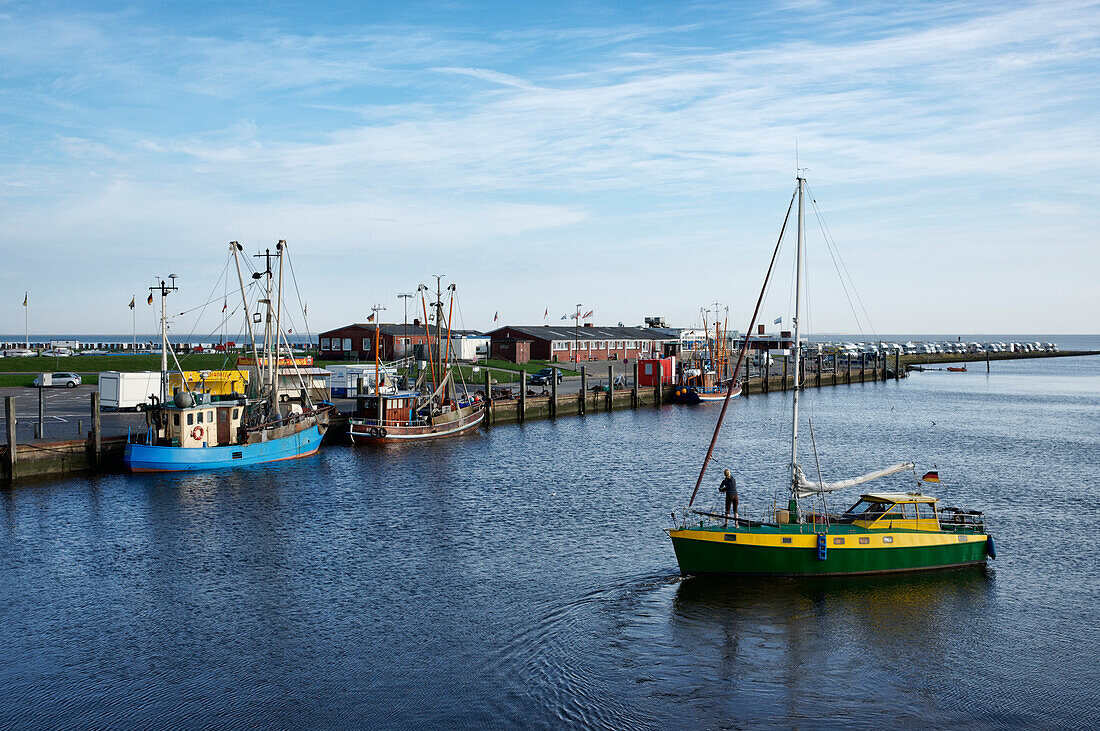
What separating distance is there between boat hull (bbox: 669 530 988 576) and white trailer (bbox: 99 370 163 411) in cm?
5168

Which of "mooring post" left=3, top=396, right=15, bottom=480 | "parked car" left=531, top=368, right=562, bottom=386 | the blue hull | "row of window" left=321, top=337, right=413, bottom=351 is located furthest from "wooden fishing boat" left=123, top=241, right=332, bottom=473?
"row of window" left=321, top=337, right=413, bottom=351

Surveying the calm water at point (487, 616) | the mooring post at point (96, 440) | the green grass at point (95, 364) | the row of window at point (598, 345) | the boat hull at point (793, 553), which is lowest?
the calm water at point (487, 616)

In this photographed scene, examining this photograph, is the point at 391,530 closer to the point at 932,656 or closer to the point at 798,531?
the point at 798,531

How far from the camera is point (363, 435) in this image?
66.4 meters

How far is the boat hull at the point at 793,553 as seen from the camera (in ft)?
102

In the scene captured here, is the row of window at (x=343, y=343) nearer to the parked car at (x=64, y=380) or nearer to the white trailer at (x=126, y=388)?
the parked car at (x=64, y=380)

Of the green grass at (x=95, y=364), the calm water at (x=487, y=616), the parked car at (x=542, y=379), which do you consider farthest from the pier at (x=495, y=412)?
the green grass at (x=95, y=364)

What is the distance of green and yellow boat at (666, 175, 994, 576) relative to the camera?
31.2 metres

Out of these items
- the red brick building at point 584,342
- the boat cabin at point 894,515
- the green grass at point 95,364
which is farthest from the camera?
the red brick building at point 584,342

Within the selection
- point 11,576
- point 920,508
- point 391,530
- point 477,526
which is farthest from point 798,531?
point 11,576

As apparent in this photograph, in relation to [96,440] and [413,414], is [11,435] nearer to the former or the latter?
[96,440]

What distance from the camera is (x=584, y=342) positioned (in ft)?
474

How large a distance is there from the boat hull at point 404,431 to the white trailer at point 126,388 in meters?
16.3

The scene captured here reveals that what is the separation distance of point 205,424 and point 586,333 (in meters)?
99.6
